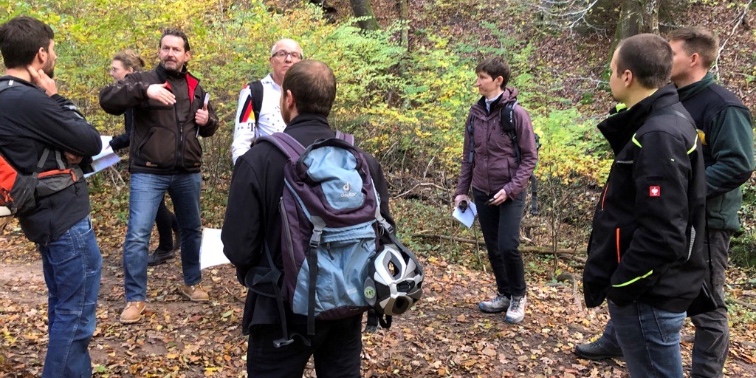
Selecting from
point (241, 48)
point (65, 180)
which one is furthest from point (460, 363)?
point (241, 48)

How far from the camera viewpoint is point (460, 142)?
7.38 meters

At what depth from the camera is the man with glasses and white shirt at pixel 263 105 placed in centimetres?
368

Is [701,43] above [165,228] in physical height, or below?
above

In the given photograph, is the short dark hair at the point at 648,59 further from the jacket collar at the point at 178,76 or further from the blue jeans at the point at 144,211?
the blue jeans at the point at 144,211

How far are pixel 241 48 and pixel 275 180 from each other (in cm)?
554

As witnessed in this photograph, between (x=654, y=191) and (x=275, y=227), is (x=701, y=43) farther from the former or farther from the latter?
(x=275, y=227)

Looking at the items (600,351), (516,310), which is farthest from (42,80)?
(600,351)

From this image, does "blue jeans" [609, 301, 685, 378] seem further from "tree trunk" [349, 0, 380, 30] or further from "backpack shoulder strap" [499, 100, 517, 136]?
"tree trunk" [349, 0, 380, 30]

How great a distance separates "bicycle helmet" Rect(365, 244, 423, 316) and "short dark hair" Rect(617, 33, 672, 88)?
1.31 m

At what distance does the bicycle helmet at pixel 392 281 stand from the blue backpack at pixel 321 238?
0.03 meters

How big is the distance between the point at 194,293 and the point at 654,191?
12.8 ft

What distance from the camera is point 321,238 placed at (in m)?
2.05

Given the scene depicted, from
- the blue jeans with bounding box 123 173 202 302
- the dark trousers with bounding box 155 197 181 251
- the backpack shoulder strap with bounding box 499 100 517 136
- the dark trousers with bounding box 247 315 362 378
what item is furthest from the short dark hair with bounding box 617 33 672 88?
the dark trousers with bounding box 155 197 181 251

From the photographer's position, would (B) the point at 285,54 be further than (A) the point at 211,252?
Yes
